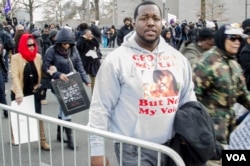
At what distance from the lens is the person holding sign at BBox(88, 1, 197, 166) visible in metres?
2.92

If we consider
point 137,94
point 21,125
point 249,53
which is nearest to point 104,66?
point 137,94

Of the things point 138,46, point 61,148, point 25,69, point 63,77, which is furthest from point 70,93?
point 138,46

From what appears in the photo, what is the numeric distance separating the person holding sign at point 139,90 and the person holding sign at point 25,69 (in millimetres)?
2898

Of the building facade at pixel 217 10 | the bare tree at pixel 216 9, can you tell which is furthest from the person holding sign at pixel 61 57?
the bare tree at pixel 216 9

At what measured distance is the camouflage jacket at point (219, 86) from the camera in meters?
3.67

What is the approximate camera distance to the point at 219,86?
3.66 meters

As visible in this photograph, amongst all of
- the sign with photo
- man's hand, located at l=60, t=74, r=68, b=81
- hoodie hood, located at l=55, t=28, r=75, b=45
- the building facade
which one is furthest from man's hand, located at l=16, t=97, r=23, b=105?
the building facade

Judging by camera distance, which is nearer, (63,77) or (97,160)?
(97,160)

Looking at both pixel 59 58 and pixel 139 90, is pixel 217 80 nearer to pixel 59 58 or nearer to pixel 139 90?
pixel 139 90

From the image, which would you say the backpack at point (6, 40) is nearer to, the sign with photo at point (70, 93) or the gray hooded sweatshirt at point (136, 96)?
the sign with photo at point (70, 93)

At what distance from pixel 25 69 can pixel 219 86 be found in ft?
9.71

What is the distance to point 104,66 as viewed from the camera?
2.95 metres

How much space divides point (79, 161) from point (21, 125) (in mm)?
556

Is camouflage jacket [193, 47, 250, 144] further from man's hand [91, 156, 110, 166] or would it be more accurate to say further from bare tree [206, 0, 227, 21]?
bare tree [206, 0, 227, 21]
